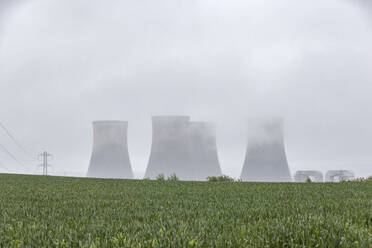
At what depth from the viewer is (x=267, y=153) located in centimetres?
5853

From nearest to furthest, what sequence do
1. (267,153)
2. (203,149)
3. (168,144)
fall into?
(168,144) < (267,153) < (203,149)

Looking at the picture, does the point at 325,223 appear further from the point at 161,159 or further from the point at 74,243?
the point at 161,159

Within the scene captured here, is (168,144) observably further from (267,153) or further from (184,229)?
(184,229)

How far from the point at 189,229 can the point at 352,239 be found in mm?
1808

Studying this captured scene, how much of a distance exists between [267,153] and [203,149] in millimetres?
10093

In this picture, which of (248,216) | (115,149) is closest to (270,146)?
(115,149)

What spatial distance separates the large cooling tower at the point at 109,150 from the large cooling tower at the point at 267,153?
17.8m

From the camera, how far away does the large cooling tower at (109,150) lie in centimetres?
5072

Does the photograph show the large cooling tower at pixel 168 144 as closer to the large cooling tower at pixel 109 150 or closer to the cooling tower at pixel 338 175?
the large cooling tower at pixel 109 150

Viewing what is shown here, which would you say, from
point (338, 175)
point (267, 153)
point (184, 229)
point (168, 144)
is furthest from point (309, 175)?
point (184, 229)

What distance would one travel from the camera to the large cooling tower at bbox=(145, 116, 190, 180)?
1978 inches

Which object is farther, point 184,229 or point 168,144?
point 168,144

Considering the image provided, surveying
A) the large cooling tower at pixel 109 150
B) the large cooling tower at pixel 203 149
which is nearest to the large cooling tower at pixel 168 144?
the large cooling tower at pixel 109 150

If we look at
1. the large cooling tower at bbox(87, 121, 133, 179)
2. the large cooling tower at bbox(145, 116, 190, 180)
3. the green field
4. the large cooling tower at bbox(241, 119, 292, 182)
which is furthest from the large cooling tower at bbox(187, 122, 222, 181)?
the green field
